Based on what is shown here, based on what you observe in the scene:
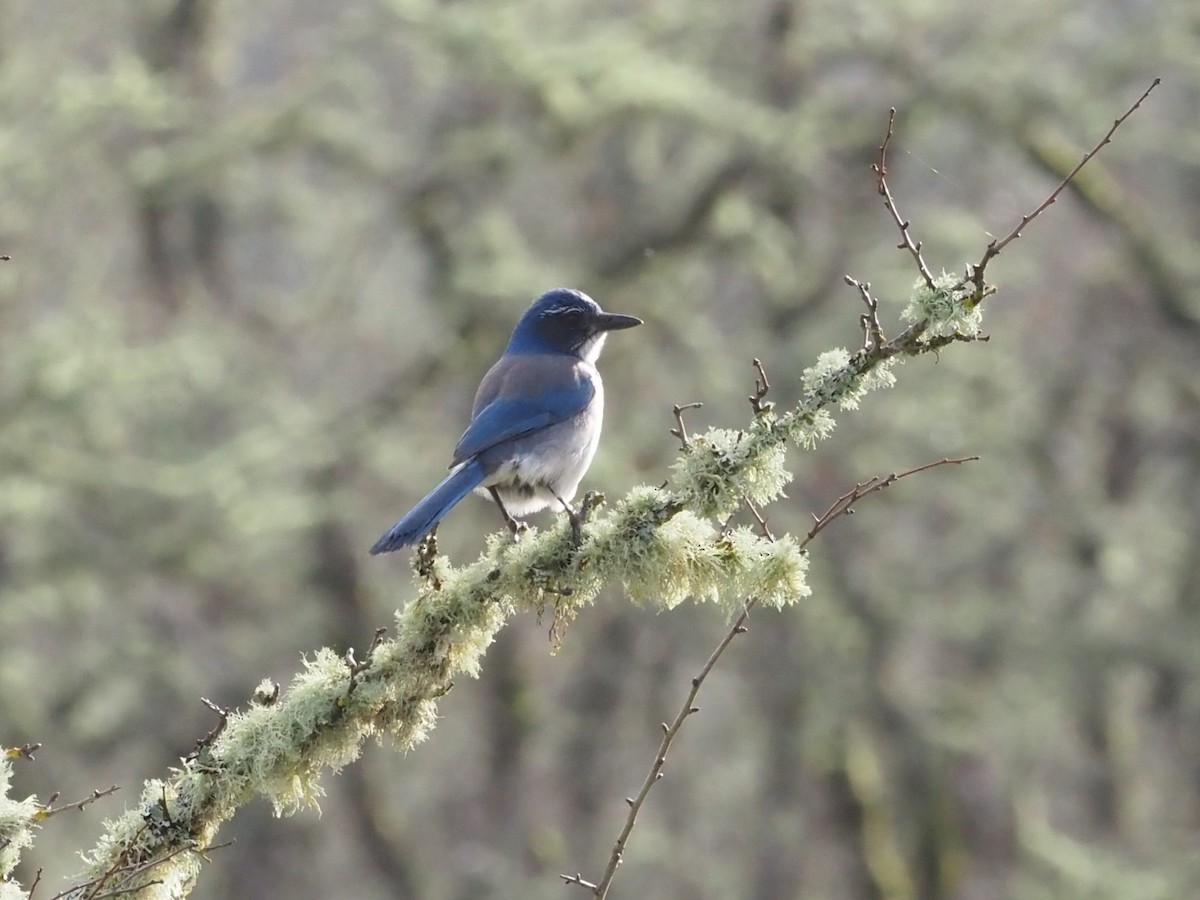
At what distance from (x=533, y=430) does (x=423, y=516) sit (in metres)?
1.36

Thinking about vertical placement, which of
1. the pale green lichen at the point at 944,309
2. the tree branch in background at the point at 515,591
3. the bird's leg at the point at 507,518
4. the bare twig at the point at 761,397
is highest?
the bird's leg at the point at 507,518

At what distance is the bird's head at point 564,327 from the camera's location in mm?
7672

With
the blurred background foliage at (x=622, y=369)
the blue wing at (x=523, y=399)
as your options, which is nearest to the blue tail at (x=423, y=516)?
the blue wing at (x=523, y=399)

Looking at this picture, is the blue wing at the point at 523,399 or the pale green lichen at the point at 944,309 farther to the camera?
the blue wing at the point at 523,399

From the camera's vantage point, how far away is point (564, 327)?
772 centimetres

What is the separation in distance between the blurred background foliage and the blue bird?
5522 millimetres

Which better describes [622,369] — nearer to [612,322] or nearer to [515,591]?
[612,322]

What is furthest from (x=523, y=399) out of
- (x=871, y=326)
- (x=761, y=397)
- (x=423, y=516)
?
(x=871, y=326)

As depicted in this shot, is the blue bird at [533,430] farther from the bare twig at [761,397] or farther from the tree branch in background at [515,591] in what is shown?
the bare twig at [761,397]

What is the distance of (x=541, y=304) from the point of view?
25.7 feet

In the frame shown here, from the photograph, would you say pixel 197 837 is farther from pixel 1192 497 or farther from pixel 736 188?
pixel 1192 497

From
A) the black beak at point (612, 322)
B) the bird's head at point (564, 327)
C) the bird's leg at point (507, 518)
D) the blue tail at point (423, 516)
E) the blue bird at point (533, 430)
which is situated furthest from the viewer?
the bird's head at point (564, 327)

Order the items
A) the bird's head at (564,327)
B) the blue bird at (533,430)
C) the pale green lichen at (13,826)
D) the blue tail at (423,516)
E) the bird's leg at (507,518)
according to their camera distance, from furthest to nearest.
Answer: the bird's head at (564,327), the blue bird at (533,430), the bird's leg at (507,518), the blue tail at (423,516), the pale green lichen at (13,826)

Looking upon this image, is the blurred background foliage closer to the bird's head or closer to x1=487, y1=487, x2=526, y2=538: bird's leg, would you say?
the bird's head
